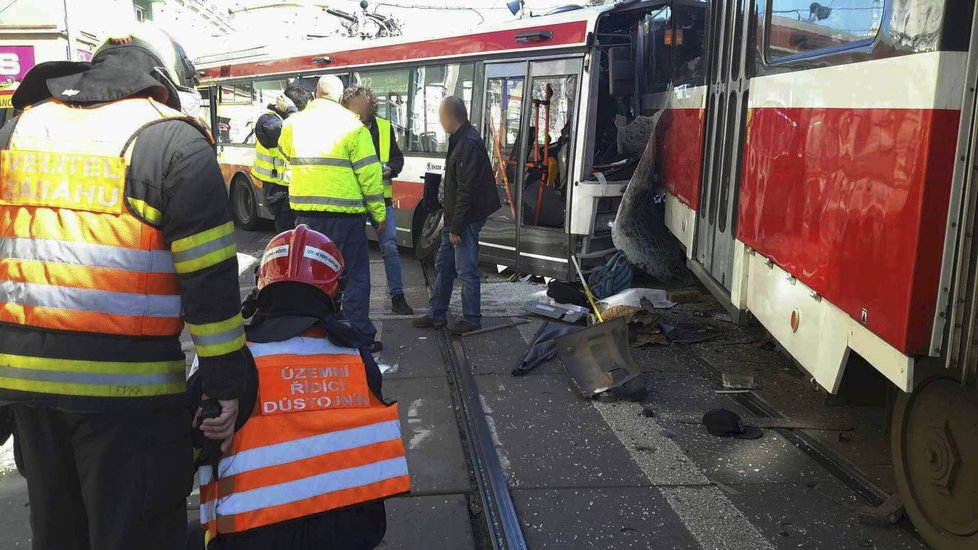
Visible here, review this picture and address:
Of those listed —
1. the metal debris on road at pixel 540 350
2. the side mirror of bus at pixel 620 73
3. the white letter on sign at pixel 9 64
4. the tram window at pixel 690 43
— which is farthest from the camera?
the white letter on sign at pixel 9 64

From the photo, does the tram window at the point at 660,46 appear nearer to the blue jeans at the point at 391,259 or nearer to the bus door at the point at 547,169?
the bus door at the point at 547,169

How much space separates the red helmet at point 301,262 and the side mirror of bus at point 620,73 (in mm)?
5784

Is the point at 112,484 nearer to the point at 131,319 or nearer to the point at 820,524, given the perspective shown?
the point at 131,319

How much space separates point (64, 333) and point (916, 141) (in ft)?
9.08

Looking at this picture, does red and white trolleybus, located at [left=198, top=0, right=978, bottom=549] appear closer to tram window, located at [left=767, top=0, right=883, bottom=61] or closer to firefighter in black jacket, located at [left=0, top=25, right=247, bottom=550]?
tram window, located at [left=767, top=0, right=883, bottom=61]

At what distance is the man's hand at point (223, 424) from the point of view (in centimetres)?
200

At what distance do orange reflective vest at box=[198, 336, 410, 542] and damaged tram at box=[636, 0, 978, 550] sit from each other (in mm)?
1922

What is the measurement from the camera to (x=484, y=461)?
4.24m

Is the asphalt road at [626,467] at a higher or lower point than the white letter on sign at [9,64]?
lower

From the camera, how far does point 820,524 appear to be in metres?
3.57

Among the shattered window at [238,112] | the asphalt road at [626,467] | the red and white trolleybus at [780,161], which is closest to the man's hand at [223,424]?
the asphalt road at [626,467]

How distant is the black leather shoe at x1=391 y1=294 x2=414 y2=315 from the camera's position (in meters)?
7.46

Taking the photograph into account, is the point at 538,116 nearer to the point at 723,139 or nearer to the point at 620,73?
the point at 620,73

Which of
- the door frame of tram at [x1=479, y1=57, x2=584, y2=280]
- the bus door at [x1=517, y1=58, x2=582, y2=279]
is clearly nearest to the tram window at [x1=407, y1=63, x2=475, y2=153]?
the door frame of tram at [x1=479, y1=57, x2=584, y2=280]
